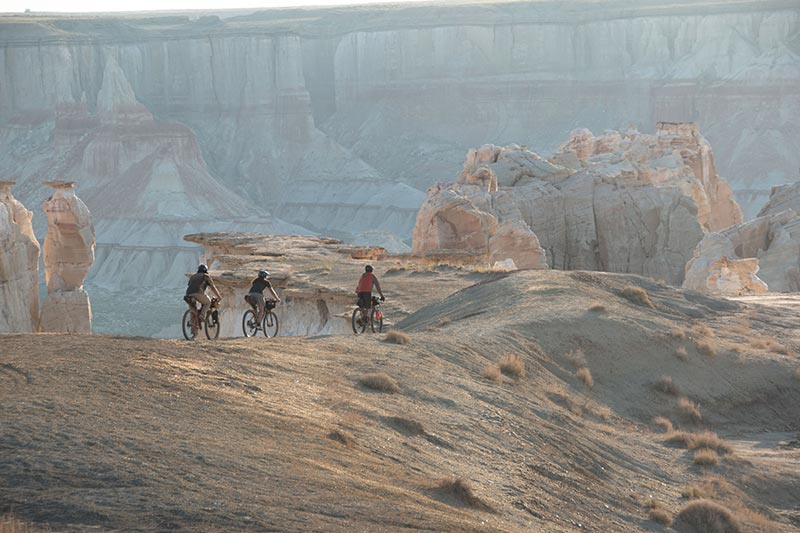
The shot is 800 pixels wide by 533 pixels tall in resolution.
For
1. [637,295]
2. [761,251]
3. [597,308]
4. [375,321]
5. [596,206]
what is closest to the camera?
[375,321]

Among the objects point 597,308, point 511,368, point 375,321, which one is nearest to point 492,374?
point 511,368

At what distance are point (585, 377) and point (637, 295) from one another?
491 cm

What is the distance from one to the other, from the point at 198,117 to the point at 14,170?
2259cm

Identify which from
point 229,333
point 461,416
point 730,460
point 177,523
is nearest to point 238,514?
point 177,523

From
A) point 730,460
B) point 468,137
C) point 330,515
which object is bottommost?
point 730,460

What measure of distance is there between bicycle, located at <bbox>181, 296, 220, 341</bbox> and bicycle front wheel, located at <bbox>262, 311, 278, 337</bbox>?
146 cm

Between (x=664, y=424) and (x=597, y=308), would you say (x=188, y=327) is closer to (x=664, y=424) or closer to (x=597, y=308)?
(x=664, y=424)

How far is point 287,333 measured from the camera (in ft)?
89.6

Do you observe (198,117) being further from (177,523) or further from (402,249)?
(177,523)

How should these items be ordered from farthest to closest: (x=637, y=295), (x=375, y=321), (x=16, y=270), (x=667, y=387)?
(x=16, y=270)
(x=637, y=295)
(x=375, y=321)
(x=667, y=387)

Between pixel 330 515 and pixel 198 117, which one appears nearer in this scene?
pixel 330 515

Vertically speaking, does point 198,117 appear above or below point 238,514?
above

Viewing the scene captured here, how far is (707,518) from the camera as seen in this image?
13.7 meters

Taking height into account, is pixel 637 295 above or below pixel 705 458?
above
